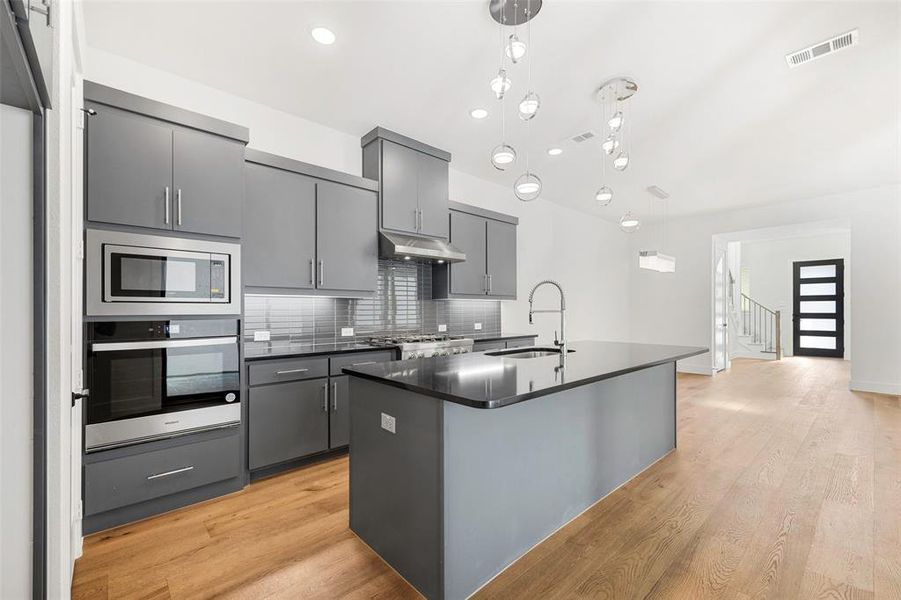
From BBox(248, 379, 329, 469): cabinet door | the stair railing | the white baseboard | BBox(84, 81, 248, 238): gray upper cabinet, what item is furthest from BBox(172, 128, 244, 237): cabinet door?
the stair railing

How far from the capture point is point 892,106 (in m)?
3.54

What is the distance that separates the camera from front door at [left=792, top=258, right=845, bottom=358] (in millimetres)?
9289

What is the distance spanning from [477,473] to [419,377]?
1.56 feet

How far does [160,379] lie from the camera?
7.69ft

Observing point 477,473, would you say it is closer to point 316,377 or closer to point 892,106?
point 316,377

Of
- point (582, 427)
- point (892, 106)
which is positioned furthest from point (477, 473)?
point (892, 106)

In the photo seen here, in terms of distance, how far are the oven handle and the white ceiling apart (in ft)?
6.42

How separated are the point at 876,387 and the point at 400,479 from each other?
282 inches

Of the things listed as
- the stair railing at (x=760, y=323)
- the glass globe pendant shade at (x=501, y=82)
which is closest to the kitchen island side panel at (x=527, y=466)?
the glass globe pendant shade at (x=501, y=82)

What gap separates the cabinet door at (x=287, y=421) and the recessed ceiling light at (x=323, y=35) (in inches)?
93.3

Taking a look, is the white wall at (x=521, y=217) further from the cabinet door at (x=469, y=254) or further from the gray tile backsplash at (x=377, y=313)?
the gray tile backsplash at (x=377, y=313)

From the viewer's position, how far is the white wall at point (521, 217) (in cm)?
→ 290

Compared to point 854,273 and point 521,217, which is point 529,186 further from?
point 854,273

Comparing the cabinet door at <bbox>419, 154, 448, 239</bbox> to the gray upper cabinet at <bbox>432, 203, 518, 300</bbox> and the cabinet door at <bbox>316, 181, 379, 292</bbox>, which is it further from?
the cabinet door at <bbox>316, 181, 379, 292</bbox>
